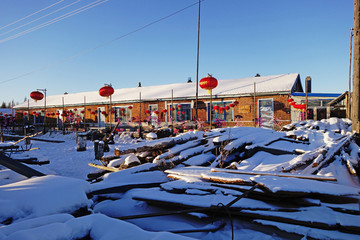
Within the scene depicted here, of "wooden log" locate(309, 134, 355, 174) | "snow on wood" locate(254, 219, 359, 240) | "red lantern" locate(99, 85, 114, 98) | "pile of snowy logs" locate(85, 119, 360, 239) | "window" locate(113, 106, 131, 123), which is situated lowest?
"snow on wood" locate(254, 219, 359, 240)

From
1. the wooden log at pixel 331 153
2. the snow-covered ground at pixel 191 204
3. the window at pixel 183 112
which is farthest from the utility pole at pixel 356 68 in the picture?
the window at pixel 183 112

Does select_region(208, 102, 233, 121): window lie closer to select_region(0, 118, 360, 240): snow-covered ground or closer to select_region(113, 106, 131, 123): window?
select_region(113, 106, 131, 123): window

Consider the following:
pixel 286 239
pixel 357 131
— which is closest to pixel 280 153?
pixel 357 131

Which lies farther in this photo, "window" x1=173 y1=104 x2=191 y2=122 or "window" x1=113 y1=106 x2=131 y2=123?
"window" x1=113 y1=106 x2=131 y2=123

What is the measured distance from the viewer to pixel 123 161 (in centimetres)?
569

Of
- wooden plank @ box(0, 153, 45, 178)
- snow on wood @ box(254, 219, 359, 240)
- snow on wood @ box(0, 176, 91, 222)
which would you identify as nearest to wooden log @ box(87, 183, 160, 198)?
snow on wood @ box(0, 176, 91, 222)

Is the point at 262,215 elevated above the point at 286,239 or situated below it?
above

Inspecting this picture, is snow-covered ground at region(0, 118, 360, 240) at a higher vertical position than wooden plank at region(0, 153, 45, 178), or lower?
lower

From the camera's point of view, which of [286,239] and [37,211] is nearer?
Answer: [37,211]

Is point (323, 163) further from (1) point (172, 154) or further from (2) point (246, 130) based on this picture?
(1) point (172, 154)

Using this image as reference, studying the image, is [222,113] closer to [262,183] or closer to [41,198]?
[262,183]

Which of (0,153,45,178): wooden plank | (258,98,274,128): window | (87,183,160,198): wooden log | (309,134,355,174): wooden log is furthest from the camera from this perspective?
(258,98,274,128): window

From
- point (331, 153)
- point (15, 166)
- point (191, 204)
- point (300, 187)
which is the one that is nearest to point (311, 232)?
point (300, 187)

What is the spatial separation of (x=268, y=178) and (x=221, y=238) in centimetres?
115
